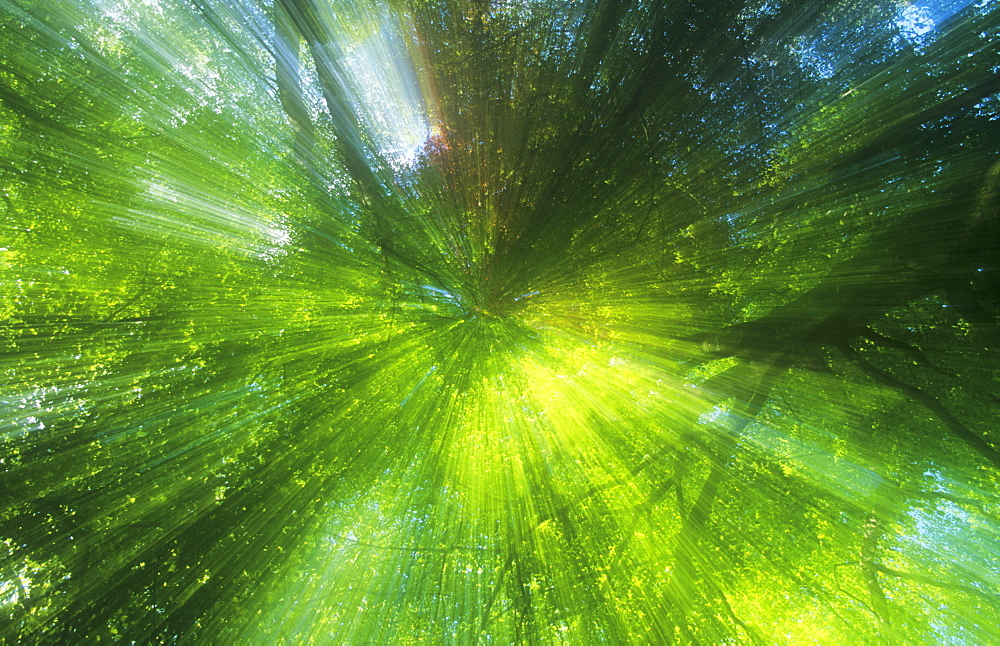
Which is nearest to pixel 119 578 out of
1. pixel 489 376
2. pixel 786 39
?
pixel 489 376

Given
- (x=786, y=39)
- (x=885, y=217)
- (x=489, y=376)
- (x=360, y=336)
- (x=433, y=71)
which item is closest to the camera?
(x=885, y=217)

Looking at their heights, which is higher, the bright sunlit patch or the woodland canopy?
the bright sunlit patch

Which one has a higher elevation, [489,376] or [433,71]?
[433,71]

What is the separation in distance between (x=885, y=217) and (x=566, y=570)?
5895 mm

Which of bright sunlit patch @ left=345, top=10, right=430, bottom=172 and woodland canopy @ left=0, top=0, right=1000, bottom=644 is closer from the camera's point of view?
woodland canopy @ left=0, top=0, right=1000, bottom=644

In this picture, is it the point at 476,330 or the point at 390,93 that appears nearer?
the point at 390,93

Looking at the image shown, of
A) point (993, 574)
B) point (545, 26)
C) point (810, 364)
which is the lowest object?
point (993, 574)

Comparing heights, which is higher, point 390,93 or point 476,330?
point 390,93

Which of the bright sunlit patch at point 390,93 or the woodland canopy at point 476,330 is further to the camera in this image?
the bright sunlit patch at point 390,93

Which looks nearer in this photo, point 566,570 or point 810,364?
point 810,364

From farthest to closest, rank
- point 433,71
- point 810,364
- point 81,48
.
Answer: point 81,48 < point 433,71 < point 810,364

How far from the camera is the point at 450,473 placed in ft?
25.2

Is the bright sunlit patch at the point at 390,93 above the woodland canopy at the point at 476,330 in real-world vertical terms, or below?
above

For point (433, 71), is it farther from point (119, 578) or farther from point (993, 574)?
point (993, 574)
